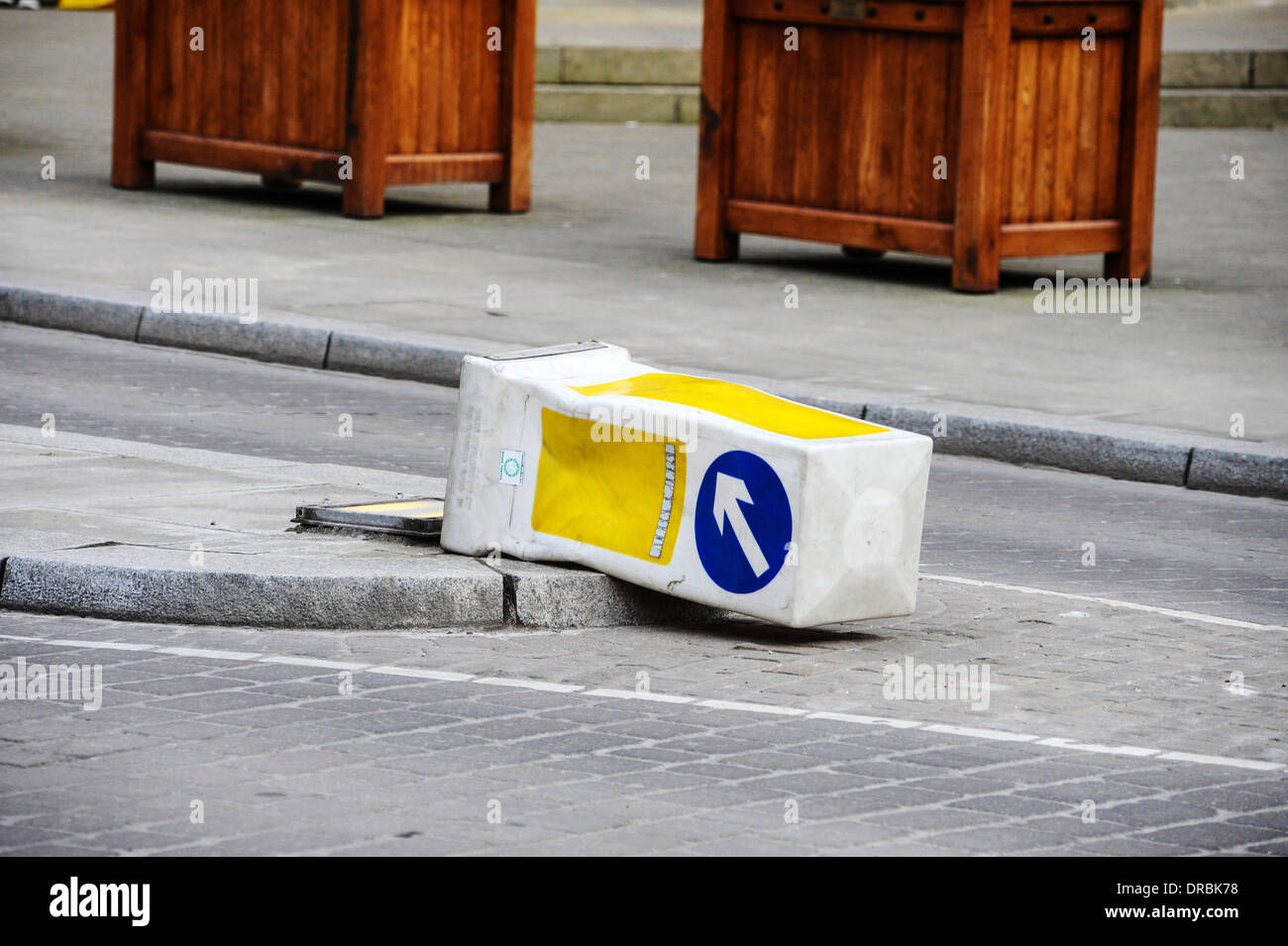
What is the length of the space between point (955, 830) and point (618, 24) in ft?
75.3

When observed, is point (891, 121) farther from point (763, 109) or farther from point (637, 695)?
point (637, 695)

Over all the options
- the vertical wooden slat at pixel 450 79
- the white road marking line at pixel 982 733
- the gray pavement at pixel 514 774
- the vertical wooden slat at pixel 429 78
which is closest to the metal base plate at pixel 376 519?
the gray pavement at pixel 514 774

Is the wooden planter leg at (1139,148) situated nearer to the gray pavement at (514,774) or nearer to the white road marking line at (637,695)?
the gray pavement at (514,774)

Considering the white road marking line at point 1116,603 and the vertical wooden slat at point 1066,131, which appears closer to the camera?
the white road marking line at point 1116,603

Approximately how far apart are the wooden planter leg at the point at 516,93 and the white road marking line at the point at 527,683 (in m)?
10.1

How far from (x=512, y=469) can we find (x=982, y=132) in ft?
22.0

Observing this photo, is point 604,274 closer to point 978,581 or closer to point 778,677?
point 978,581

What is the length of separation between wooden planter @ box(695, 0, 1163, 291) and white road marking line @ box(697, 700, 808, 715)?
749cm

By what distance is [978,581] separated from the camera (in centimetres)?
707

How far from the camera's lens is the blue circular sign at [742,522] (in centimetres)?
596

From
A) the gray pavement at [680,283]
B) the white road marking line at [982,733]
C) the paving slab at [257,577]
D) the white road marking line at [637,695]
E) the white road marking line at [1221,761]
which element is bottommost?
the white road marking line at [1221,761]

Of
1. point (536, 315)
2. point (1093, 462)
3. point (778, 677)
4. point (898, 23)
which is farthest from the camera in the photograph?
point (898, 23)

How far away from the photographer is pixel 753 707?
18.0 feet
